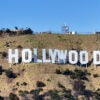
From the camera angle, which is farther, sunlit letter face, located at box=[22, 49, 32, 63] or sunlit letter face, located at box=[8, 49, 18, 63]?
sunlit letter face, located at box=[22, 49, 32, 63]

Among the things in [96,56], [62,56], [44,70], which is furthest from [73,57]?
[44,70]

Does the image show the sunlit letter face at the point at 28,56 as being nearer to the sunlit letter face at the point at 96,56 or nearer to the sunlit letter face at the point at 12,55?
the sunlit letter face at the point at 12,55

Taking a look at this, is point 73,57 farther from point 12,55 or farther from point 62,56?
point 12,55

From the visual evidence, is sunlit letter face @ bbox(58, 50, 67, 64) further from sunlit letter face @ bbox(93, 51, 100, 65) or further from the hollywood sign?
sunlit letter face @ bbox(93, 51, 100, 65)

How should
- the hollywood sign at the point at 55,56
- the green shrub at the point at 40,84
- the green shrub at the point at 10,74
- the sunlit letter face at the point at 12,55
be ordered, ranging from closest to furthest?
1. the green shrub at the point at 40,84
2. the green shrub at the point at 10,74
3. the sunlit letter face at the point at 12,55
4. the hollywood sign at the point at 55,56

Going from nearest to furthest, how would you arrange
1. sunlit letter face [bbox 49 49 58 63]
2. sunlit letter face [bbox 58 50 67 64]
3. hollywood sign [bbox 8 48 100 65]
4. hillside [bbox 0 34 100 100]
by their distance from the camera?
hillside [bbox 0 34 100 100] < hollywood sign [bbox 8 48 100 65] < sunlit letter face [bbox 49 49 58 63] < sunlit letter face [bbox 58 50 67 64]

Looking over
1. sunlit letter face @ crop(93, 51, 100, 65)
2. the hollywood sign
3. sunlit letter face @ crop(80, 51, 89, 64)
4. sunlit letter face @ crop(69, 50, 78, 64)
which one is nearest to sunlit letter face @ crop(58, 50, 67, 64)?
the hollywood sign

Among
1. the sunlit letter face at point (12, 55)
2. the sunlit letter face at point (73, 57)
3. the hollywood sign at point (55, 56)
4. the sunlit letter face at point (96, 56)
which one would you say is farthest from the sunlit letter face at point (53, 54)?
the sunlit letter face at point (96, 56)

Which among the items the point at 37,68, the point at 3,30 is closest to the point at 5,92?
the point at 37,68
